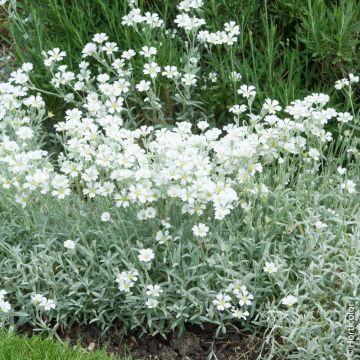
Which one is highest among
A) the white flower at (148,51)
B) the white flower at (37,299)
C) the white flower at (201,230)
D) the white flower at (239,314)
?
the white flower at (148,51)

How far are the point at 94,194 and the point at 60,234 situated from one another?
0.31 m

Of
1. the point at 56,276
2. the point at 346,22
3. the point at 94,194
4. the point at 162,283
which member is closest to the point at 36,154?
the point at 94,194

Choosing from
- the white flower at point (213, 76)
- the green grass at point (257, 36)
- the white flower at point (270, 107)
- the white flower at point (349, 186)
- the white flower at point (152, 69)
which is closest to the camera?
the white flower at point (349, 186)

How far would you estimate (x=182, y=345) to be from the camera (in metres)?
4.03

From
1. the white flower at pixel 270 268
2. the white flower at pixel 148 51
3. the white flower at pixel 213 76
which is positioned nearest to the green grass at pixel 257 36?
the white flower at pixel 213 76

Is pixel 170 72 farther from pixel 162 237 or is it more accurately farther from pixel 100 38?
pixel 162 237

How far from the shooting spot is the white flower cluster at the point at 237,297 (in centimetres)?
389

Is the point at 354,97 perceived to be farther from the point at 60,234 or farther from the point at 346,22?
the point at 60,234

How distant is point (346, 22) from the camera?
4914mm

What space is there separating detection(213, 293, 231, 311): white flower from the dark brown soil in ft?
0.73

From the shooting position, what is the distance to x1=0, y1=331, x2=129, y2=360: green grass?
12.4ft

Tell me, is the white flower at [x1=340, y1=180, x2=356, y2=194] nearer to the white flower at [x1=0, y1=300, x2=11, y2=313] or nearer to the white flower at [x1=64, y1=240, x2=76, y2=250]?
the white flower at [x1=64, y1=240, x2=76, y2=250]

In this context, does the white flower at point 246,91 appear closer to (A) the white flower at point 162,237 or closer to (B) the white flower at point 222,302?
(A) the white flower at point 162,237

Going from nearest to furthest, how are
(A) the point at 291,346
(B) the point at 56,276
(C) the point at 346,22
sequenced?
(A) the point at 291,346
(B) the point at 56,276
(C) the point at 346,22
